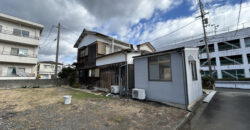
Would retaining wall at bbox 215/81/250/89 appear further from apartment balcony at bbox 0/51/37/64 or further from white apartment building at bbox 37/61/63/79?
white apartment building at bbox 37/61/63/79

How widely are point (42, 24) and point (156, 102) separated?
65.4ft

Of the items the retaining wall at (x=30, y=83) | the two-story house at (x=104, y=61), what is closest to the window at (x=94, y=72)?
the two-story house at (x=104, y=61)

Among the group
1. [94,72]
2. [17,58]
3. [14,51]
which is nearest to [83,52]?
[94,72]

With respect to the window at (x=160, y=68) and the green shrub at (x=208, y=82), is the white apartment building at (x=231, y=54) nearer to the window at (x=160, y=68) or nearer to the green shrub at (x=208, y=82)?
the green shrub at (x=208, y=82)

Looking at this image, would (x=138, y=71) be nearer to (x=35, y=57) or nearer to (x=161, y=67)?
(x=161, y=67)

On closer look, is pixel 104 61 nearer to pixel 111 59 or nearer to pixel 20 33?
pixel 111 59

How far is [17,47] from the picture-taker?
13852mm

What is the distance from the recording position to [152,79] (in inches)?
230

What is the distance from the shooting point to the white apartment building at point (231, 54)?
16688 mm

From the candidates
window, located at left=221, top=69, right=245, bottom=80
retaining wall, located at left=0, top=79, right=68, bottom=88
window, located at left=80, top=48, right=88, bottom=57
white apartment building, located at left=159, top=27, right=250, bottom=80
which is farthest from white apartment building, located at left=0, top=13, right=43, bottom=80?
window, located at left=221, top=69, right=245, bottom=80

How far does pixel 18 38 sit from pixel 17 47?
4.34ft

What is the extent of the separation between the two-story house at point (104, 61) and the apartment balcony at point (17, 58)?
6224 mm

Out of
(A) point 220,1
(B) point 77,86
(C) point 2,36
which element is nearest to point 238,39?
(A) point 220,1

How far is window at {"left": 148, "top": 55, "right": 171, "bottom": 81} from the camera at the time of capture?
533cm
